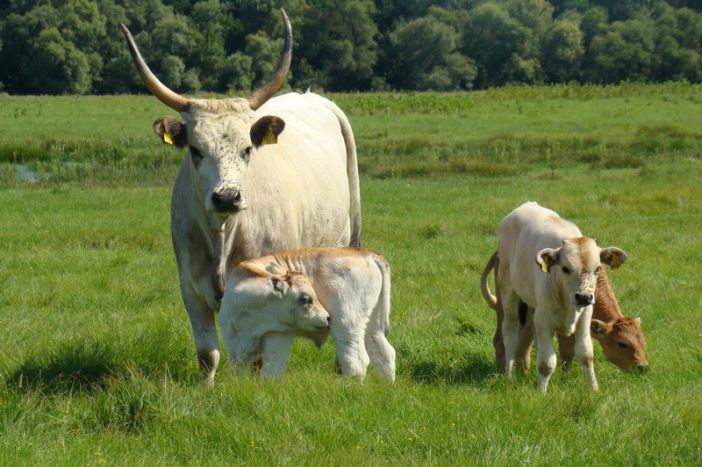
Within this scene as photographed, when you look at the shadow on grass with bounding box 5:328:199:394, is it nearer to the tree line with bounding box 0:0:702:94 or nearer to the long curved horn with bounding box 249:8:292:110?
the long curved horn with bounding box 249:8:292:110

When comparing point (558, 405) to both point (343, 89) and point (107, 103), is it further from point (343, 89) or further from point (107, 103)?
point (343, 89)

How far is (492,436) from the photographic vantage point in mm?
5871

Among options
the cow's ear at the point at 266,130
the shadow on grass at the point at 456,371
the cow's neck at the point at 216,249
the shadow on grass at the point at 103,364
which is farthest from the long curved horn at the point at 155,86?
the shadow on grass at the point at 456,371

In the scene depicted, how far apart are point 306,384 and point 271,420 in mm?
638

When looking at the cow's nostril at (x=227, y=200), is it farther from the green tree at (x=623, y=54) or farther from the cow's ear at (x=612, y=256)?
the green tree at (x=623, y=54)

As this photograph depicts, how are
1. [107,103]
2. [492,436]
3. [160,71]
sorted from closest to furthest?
[492,436]
[107,103]
[160,71]

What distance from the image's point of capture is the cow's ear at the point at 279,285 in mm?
6766

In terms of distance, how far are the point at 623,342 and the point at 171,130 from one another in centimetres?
389

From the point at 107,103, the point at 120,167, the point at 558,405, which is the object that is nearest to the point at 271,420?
the point at 558,405

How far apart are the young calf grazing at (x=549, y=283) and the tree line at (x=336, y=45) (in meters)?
55.6

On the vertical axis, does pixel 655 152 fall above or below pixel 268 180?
below

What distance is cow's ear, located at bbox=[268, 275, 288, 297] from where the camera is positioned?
677 centimetres

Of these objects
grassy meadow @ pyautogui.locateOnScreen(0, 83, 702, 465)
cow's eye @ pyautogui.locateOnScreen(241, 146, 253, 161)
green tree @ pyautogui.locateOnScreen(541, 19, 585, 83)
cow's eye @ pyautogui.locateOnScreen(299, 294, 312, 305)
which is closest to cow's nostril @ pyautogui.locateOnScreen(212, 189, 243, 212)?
cow's eye @ pyautogui.locateOnScreen(241, 146, 253, 161)

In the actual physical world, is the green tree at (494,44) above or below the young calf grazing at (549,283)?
below
